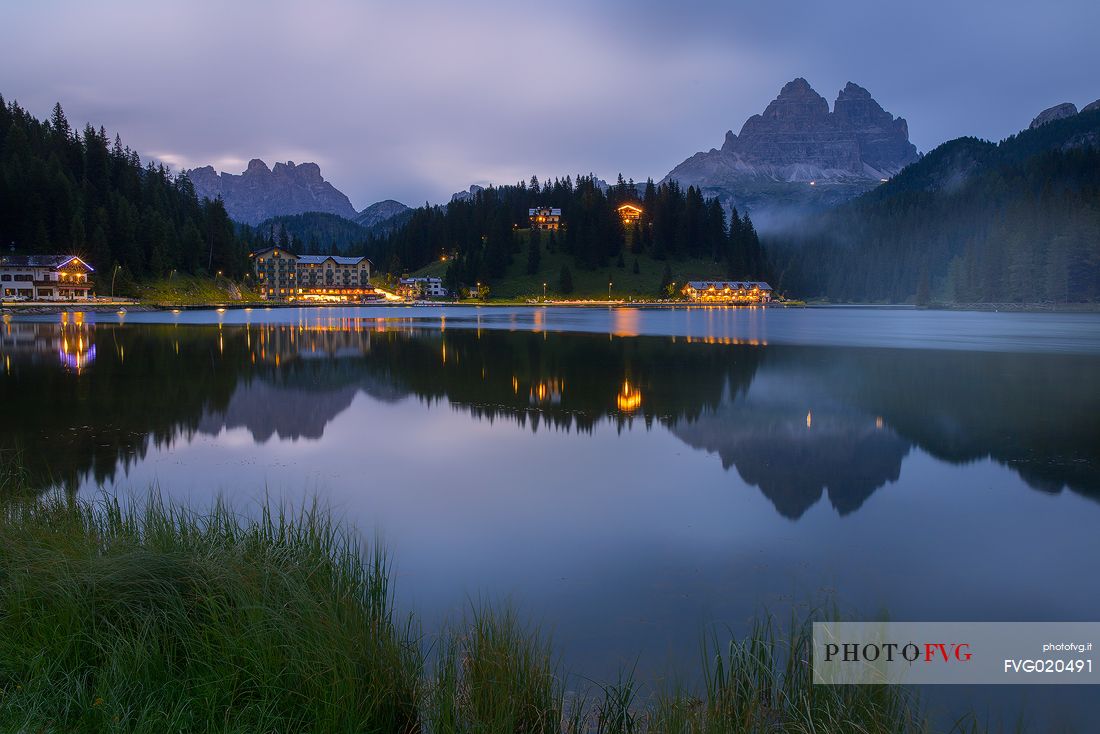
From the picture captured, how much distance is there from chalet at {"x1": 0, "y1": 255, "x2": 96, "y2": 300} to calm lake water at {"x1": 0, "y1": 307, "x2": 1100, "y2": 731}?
328 feet

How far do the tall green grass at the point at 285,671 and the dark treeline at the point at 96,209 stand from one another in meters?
142

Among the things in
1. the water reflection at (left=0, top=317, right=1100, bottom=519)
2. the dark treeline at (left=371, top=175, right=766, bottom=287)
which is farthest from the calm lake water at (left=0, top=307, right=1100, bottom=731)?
the dark treeline at (left=371, top=175, right=766, bottom=287)

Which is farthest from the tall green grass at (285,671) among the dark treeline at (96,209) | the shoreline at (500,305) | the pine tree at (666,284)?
the pine tree at (666,284)

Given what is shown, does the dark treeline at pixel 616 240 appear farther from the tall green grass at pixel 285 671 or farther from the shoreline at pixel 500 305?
the tall green grass at pixel 285 671

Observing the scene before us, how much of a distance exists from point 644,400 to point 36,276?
12570 cm

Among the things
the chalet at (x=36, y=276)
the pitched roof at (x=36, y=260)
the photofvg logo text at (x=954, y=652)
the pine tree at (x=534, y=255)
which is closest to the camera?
the photofvg logo text at (x=954, y=652)

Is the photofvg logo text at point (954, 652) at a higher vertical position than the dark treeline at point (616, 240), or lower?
lower

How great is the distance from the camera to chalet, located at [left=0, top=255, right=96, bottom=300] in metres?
115

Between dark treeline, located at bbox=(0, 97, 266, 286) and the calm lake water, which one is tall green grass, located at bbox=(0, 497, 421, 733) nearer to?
the calm lake water

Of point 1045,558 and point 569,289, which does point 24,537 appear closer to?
point 1045,558

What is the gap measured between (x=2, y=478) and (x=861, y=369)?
3447 cm

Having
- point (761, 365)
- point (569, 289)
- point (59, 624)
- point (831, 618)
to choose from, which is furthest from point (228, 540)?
point (569, 289)

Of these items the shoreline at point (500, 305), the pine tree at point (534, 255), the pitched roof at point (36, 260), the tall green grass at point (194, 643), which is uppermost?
the pine tree at point (534, 255)

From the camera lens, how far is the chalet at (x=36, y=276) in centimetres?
11506
